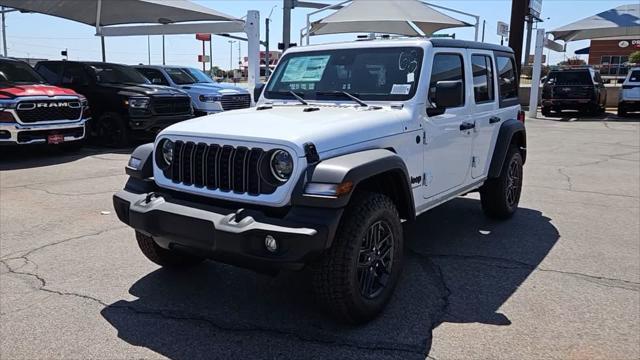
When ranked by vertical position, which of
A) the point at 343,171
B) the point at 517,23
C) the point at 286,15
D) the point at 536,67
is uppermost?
the point at 286,15

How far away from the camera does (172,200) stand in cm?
347

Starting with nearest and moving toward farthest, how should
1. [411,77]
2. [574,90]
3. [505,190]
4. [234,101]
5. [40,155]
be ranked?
[411,77], [505,190], [40,155], [234,101], [574,90]

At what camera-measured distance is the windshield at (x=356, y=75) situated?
13.9 feet

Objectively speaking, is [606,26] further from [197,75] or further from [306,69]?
[306,69]

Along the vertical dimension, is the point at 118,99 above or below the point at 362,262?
above

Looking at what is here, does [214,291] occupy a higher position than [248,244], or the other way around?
[248,244]

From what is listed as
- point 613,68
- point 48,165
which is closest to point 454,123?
point 48,165

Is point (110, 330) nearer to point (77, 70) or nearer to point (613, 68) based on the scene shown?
point (77, 70)

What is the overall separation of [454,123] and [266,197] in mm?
2168

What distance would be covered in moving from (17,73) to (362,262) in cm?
954

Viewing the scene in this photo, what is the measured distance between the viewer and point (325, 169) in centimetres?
306

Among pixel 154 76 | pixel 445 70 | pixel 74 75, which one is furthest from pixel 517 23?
pixel 445 70

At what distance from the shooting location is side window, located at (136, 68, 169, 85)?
14594 mm

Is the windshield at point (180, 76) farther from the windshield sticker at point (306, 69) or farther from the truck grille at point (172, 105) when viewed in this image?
the windshield sticker at point (306, 69)
